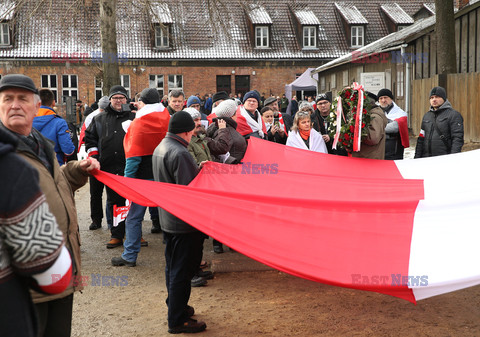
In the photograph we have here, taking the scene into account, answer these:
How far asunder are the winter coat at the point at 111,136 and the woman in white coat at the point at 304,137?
2550mm

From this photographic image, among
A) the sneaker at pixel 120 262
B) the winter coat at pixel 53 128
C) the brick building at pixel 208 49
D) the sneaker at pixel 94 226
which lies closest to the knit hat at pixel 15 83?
the sneaker at pixel 120 262

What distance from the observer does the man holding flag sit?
24.7ft

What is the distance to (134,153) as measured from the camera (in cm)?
767

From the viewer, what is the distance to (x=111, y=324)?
18.2 ft

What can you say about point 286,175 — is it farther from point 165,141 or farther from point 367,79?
point 367,79

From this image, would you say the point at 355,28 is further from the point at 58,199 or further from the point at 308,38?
the point at 58,199

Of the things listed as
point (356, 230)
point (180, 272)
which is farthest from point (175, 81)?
point (356, 230)

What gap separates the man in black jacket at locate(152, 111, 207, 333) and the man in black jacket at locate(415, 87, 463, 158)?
4661 millimetres

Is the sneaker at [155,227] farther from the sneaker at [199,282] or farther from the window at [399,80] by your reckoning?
the window at [399,80]

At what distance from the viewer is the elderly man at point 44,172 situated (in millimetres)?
3217

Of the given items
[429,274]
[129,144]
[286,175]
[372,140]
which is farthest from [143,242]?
[429,274]

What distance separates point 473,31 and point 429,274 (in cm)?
1590

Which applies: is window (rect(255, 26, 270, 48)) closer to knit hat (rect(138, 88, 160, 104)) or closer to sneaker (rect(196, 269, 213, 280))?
knit hat (rect(138, 88, 160, 104))

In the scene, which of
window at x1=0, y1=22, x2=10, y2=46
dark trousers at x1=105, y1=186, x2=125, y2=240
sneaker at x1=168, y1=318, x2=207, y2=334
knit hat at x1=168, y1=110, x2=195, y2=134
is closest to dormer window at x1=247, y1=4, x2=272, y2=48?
window at x1=0, y1=22, x2=10, y2=46
